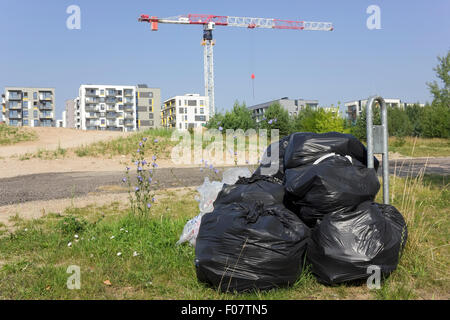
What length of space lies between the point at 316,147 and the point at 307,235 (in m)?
0.90

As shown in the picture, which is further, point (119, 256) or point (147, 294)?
point (119, 256)

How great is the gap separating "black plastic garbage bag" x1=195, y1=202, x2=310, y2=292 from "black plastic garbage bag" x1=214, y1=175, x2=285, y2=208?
1.31 ft

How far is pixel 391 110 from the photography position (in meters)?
58.1

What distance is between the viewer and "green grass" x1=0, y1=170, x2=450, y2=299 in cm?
256

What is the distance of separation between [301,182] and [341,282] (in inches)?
30.0

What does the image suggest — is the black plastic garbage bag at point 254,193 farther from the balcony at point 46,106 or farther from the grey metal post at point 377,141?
the balcony at point 46,106

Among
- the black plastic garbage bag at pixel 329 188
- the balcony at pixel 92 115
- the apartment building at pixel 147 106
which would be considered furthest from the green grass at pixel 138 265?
the apartment building at pixel 147 106

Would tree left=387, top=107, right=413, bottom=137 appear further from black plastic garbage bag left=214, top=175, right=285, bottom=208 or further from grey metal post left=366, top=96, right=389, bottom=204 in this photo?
black plastic garbage bag left=214, top=175, right=285, bottom=208

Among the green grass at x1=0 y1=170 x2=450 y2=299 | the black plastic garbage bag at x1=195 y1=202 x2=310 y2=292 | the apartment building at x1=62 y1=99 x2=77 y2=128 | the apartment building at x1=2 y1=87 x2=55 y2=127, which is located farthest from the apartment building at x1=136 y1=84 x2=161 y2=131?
the black plastic garbage bag at x1=195 y1=202 x2=310 y2=292

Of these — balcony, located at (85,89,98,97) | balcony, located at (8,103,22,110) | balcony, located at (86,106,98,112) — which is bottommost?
balcony, located at (86,106,98,112)
